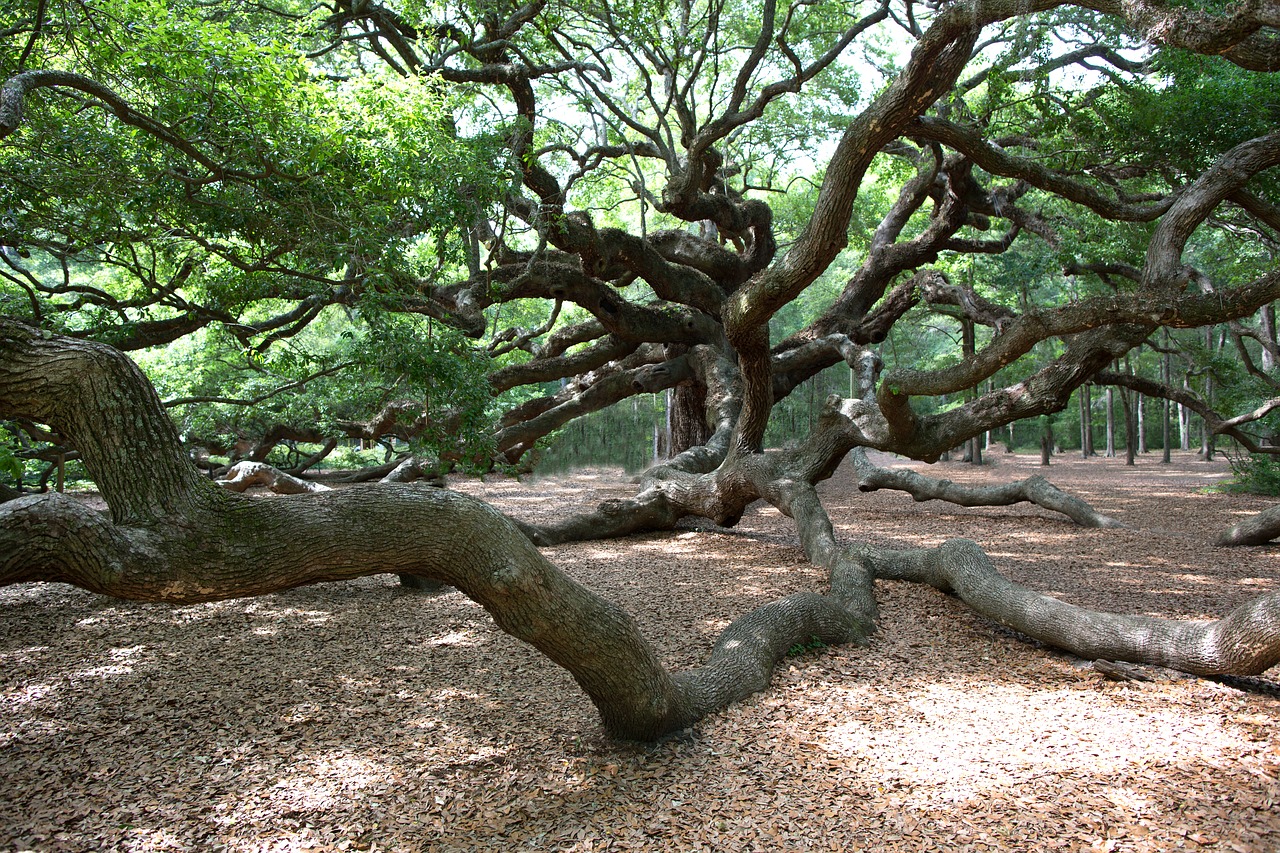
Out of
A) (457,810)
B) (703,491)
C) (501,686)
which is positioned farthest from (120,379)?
(703,491)

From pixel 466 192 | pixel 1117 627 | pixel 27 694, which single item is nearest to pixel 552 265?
pixel 466 192

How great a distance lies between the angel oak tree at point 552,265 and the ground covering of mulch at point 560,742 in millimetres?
309

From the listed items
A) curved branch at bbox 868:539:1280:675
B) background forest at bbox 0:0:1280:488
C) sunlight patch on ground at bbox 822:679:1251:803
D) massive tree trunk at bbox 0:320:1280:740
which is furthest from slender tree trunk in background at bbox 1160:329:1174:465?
sunlight patch on ground at bbox 822:679:1251:803

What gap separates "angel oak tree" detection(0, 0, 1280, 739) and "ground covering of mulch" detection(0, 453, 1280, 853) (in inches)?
12.2

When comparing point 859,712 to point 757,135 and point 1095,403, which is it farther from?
point 1095,403

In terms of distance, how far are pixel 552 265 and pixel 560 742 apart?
6669mm

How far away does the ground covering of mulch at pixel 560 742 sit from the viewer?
245 cm

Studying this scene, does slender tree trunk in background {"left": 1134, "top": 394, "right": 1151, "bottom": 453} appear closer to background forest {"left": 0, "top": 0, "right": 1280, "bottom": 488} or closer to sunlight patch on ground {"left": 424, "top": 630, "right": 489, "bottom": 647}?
background forest {"left": 0, "top": 0, "right": 1280, "bottom": 488}

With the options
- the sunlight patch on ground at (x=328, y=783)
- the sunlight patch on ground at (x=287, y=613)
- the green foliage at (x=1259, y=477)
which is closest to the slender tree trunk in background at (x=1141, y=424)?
the green foliage at (x=1259, y=477)

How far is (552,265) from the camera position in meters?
8.82

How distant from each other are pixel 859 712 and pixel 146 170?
16.2 feet

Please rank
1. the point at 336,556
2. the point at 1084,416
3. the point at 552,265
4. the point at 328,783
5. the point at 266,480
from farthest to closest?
the point at 1084,416 → the point at 552,265 → the point at 266,480 → the point at 328,783 → the point at 336,556

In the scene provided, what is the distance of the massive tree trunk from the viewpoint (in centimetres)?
196

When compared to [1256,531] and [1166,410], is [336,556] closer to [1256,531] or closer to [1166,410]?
[1256,531]
